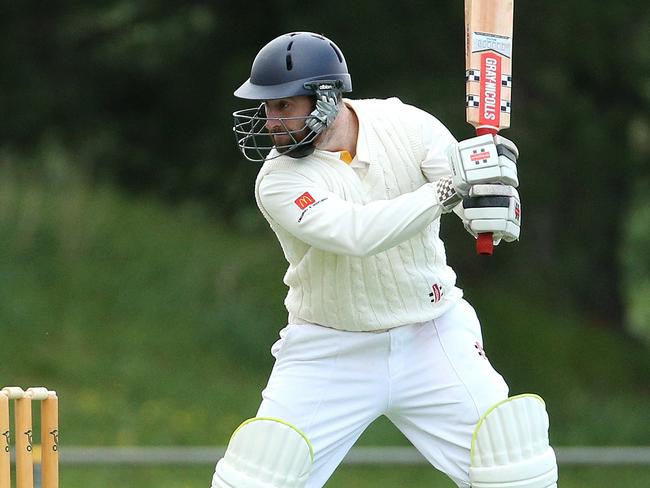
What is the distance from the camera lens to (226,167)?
8.91 m

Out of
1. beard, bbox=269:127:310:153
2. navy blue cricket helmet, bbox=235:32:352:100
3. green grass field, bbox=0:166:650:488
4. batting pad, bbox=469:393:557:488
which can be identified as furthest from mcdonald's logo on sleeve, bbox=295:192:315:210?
green grass field, bbox=0:166:650:488

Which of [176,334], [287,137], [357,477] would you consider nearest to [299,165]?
Answer: [287,137]

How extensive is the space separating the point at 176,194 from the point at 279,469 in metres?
5.79

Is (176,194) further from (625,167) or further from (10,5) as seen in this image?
(625,167)

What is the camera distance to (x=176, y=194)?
9.31m

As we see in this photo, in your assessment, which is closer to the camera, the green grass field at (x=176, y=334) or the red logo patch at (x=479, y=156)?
the red logo patch at (x=479, y=156)

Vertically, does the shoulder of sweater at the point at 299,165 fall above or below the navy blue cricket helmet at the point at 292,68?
below

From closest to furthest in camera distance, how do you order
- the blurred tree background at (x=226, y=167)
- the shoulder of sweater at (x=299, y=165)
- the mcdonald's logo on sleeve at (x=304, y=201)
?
the mcdonald's logo on sleeve at (x=304, y=201), the shoulder of sweater at (x=299, y=165), the blurred tree background at (x=226, y=167)

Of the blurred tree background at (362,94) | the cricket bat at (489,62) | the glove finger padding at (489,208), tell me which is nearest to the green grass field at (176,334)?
the blurred tree background at (362,94)

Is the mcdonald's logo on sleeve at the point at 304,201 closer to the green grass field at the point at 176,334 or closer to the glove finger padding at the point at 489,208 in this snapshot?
the glove finger padding at the point at 489,208

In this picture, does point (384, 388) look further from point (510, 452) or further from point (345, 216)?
point (345, 216)

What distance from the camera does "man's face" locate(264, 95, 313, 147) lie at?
12.1 ft

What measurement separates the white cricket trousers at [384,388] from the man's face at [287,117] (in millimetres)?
519

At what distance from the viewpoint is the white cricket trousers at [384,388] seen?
12.2 feet
